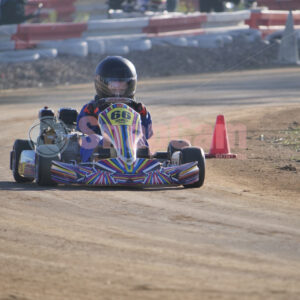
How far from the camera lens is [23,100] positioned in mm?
17500

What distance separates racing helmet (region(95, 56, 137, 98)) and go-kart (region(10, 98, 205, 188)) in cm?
25

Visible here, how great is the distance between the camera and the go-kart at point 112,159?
8.09m

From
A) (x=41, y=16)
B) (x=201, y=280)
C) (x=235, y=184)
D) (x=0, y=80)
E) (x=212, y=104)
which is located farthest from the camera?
(x=41, y=16)

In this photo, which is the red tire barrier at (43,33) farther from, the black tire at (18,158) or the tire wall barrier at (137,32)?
the black tire at (18,158)

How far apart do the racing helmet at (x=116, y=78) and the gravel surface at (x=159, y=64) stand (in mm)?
10682

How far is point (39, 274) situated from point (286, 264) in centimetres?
153

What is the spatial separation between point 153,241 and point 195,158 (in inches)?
107

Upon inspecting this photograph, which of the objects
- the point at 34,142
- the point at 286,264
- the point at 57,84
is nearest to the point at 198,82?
the point at 57,84

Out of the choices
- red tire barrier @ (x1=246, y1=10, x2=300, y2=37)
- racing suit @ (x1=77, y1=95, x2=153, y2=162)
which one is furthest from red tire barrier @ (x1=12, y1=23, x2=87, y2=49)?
racing suit @ (x1=77, y1=95, x2=153, y2=162)

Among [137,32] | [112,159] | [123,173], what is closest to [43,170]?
[112,159]

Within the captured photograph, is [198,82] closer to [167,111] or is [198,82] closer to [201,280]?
[167,111]

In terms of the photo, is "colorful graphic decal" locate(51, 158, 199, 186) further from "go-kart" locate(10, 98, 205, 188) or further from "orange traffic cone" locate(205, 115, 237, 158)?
"orange traffic cone" locate(205, 115, 237, 158)

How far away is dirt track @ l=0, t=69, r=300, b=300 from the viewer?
4766 millimetres

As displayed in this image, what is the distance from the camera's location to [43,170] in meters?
8.10
